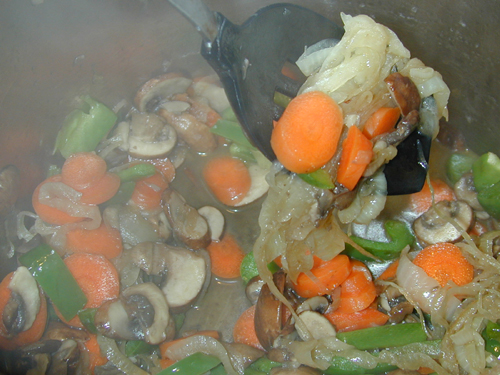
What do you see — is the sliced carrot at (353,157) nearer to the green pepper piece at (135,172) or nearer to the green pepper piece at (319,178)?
the green pepper piece at (319,178)

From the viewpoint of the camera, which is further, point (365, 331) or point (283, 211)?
point (365, 331)

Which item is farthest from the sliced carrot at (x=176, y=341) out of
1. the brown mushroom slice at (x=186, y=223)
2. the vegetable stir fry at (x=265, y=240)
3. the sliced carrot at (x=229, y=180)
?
the sliced carrot at (x=229, y=180)

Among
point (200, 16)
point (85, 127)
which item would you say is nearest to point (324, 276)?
point (200, 16)

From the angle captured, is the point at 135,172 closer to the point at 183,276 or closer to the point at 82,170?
the point at 82,170

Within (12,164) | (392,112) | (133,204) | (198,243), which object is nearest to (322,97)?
(392,112)

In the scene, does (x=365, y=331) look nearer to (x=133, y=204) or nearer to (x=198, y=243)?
(x=198, y=243)

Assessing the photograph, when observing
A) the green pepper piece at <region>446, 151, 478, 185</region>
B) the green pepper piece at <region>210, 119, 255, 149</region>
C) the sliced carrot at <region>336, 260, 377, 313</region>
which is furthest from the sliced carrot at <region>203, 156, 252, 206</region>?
the green pepper piece at <region>446, 151, 478, 185</region>
